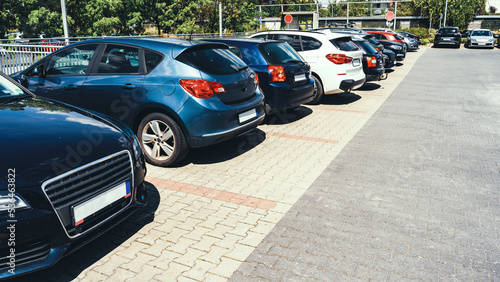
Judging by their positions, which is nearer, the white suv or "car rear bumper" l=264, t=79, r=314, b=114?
"car rear bumper" l=264, t=79, r=314, b=114

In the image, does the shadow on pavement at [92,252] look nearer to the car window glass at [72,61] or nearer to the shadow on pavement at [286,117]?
the car window glass at [72,61]

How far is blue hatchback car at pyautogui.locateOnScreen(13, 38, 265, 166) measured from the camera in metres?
5.20

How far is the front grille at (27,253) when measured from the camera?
2551mm

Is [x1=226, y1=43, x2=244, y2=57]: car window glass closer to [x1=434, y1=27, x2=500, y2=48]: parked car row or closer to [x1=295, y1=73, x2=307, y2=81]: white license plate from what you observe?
[x1=295, y1=73, x2=307, y2=81]: white license plate

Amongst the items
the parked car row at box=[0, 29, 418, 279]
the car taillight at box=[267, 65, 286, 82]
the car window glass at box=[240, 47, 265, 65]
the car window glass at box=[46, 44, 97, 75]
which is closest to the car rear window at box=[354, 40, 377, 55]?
the parked car row at box=[0, 29, 418, 279]

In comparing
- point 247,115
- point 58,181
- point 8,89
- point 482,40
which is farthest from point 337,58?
point 482,40

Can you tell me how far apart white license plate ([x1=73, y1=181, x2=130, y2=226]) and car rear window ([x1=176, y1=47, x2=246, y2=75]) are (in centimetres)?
235

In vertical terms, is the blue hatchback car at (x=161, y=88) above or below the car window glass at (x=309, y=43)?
below

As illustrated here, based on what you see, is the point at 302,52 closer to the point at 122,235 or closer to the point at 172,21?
the point at 122,235

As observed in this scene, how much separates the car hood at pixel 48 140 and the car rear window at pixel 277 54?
13.6 feet

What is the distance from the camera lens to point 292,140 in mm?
7055

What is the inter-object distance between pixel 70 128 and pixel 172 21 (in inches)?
1133

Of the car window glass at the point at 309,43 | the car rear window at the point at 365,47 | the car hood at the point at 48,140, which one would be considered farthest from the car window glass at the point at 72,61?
the car rear window at the point at 365,47

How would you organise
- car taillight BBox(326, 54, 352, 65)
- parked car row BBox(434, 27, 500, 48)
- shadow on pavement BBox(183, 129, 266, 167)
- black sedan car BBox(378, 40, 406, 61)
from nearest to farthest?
shadow on pavement BBox(183, 129, 266, 167) < car taillight BBox(326, 54, 352, 65) < black sedan car BBox(378, 40, 406, 61) < parked car row BBox(434, 27, 500, 48)
